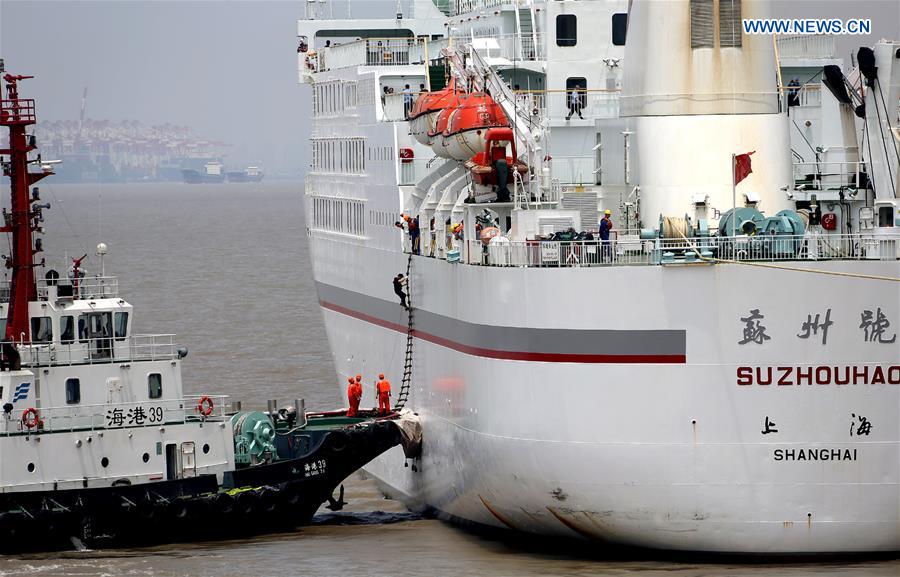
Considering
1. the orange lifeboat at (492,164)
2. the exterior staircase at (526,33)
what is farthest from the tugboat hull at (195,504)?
the exterior staircase at (526,33)

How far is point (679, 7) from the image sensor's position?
25.0 meters

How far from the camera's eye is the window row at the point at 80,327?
91.7 ft

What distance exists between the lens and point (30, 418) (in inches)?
1051

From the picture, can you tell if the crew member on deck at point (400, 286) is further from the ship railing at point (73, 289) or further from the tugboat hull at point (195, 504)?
the ship railing at point (73, 289)

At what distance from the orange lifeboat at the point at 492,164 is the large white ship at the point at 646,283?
4 cm

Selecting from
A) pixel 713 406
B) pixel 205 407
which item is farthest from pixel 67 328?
pixel 713 406

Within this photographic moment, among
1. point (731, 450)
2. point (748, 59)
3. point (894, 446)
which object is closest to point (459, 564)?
point (731, 450)

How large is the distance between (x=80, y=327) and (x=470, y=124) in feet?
23.6

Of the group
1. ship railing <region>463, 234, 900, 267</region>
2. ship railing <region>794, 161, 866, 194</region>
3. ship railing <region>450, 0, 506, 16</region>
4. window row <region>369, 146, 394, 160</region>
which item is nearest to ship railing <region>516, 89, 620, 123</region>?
ship railing <region>450, 0, 506, 16</region>

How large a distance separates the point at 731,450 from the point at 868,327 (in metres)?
2.42

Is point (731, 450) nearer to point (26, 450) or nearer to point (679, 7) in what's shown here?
point (679, 7)

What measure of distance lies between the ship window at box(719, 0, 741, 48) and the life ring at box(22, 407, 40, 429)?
11941 millimetres

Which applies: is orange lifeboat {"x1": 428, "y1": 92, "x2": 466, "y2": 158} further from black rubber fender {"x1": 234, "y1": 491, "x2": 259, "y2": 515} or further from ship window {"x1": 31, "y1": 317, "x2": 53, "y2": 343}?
ship window {"x1": 31, "y1": 317, "x2": 53, "y2": 343}

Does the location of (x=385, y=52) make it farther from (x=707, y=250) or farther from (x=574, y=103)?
(x=707, y=250)
